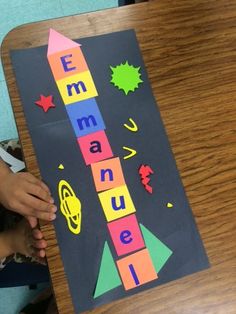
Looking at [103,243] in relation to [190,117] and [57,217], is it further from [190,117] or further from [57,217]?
[190,117]

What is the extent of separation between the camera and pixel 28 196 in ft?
1.97

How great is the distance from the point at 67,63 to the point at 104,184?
21 cm

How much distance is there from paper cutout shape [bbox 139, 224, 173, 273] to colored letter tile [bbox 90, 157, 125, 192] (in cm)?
8

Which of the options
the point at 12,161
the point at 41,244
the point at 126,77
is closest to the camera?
the point at 41,244

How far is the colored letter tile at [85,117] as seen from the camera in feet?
2.00

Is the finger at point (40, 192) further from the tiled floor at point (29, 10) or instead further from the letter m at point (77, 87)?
the tiled floor at point (29, 10)

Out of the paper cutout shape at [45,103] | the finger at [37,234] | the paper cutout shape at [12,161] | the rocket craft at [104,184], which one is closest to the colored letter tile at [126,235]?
the rocket craft at [104,184]

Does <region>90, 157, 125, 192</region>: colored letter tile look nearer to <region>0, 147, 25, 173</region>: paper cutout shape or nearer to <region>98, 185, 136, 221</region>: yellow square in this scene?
<region>98, 185, 136, 221</region>: yellow square

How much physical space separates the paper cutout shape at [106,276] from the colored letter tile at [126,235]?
0.05ft

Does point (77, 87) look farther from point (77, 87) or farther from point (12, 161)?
point (12, 161)

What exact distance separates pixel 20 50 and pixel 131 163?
0.26 meters

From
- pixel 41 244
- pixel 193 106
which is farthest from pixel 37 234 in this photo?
pixel 193 106

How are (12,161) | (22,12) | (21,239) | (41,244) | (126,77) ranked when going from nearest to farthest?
(41,244)
(126,77)
(21,239)
(12,161)
(22,12)

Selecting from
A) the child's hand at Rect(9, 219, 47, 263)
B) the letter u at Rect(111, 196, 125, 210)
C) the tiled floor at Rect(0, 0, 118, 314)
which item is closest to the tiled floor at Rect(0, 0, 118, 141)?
the tiled floor at Rect(0, 0, 118, 314)
